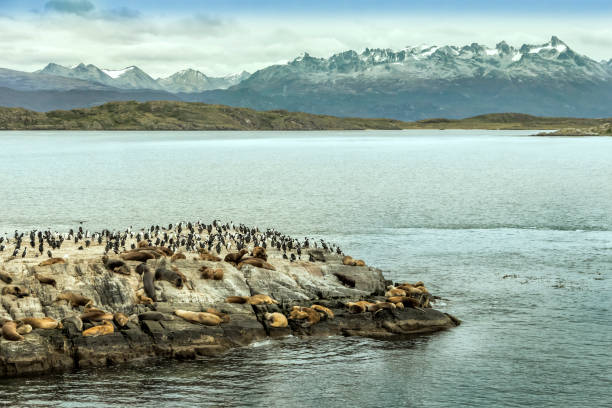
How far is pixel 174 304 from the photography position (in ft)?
124

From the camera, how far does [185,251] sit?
48562 mm

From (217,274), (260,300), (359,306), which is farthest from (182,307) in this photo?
(359,306)

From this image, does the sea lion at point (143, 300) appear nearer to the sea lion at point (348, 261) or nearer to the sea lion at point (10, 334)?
the sea lion at point (10, 334)

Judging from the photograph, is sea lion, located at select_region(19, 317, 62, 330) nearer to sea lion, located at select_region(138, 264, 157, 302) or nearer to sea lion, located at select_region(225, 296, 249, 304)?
sea lion, located at select_region(138, 264, 157, 302)

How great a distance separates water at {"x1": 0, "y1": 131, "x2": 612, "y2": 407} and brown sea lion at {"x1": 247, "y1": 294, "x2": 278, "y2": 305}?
11.5 ft

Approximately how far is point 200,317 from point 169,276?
435 cm

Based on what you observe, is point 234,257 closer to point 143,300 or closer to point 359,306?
point 143,300

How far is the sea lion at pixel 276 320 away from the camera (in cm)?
3775

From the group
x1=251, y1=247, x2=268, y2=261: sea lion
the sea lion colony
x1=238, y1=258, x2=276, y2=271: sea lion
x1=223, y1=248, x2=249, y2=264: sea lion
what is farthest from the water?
x1=251, y1=247, x2=268, y2=261: sea lion

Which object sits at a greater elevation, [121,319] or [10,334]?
[121,319]

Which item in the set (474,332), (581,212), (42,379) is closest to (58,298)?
(42,379)

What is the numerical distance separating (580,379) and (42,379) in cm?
2475

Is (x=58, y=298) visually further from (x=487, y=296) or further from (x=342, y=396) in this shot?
(x=487, y=296)

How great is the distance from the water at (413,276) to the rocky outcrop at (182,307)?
1040mm
